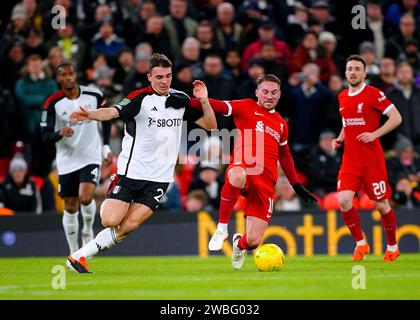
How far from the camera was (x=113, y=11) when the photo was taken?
21297 mm

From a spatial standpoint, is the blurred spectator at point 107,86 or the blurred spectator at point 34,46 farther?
the blurred spectator at point 34,46

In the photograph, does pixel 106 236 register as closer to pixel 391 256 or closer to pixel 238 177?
pixel 238 177

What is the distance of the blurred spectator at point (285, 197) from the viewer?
18188 millimetres

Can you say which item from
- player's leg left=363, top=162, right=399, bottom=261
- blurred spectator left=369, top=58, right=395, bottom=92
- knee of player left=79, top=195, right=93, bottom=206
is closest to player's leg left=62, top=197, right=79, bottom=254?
knee of player left=79, top=195, right=93, bottom=206

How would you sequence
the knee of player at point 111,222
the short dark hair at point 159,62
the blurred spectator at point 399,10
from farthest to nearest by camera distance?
the blurred spectator at point 399,10 < the short dark hair at point 159,62 < the knee of player at point 111,222

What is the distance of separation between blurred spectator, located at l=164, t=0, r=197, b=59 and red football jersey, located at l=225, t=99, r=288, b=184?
756 centimetres

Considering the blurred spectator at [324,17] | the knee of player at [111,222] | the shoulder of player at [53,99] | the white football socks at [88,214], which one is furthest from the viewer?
the blurred spectator at [324,17]

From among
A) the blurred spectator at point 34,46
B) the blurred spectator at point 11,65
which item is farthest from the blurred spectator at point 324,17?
the blurred spectator at point 11,65

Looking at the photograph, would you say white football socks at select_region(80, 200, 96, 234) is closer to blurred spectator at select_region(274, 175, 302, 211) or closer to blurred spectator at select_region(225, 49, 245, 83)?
blurred spectator at select_region(274, 175, 302, 211)

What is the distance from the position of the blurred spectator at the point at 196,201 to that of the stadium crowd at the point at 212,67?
17 millimetres

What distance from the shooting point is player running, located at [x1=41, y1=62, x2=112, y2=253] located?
14.8 m

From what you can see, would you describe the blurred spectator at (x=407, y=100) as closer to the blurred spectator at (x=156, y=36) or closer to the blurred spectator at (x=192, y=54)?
the blurred spectator at (x=192, y=54)

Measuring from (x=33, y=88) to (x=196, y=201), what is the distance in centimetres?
357

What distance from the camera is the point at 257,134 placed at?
42.0ft
